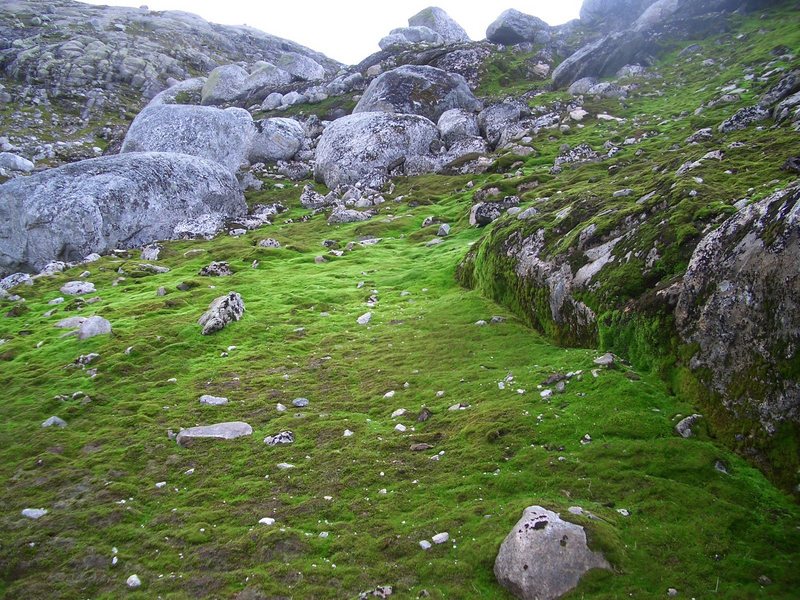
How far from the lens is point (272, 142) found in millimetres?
49969

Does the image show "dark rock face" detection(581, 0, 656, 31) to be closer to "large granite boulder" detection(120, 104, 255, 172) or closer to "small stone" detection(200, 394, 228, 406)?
"large granite boulder" detection(120, 104, 255, 172)

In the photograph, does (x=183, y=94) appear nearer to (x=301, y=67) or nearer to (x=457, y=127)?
(x=301, y=67)

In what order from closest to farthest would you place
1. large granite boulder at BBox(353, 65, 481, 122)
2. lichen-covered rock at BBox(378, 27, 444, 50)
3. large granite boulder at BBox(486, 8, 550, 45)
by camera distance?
1. large granite boulder at BBox(353, 65, 481, 122)
2. large granite boulder at BBox(486, 8, 550, 45)
3. lichen-covered rock at BBox(378, 27, 444, 50)

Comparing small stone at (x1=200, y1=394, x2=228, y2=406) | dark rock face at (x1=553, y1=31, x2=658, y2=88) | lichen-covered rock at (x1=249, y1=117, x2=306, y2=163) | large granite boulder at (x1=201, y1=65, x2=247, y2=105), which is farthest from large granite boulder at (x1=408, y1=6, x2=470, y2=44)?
small stone at (x1=200, y1=394, x2=228, y2=406)

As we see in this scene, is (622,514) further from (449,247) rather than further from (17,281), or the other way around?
(17,281)

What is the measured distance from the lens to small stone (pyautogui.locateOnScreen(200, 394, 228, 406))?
12.8 m

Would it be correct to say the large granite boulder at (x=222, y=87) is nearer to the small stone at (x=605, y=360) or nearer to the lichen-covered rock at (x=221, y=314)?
the lichen-covered rock at (x=221, y=314)

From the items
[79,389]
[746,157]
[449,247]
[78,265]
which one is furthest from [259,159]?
[746,157]

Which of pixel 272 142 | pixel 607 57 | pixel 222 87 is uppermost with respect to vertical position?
pixel 607 57

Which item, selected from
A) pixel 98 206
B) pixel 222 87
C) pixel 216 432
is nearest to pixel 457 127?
pixel 98 206

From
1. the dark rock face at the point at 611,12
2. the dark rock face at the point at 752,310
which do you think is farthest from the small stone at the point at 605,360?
the dark rock face at the point at 611,12

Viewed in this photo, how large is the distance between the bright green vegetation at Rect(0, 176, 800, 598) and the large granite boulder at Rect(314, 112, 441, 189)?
88.4 feet

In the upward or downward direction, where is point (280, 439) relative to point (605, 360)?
downward

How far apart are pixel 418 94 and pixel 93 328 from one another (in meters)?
39.2
